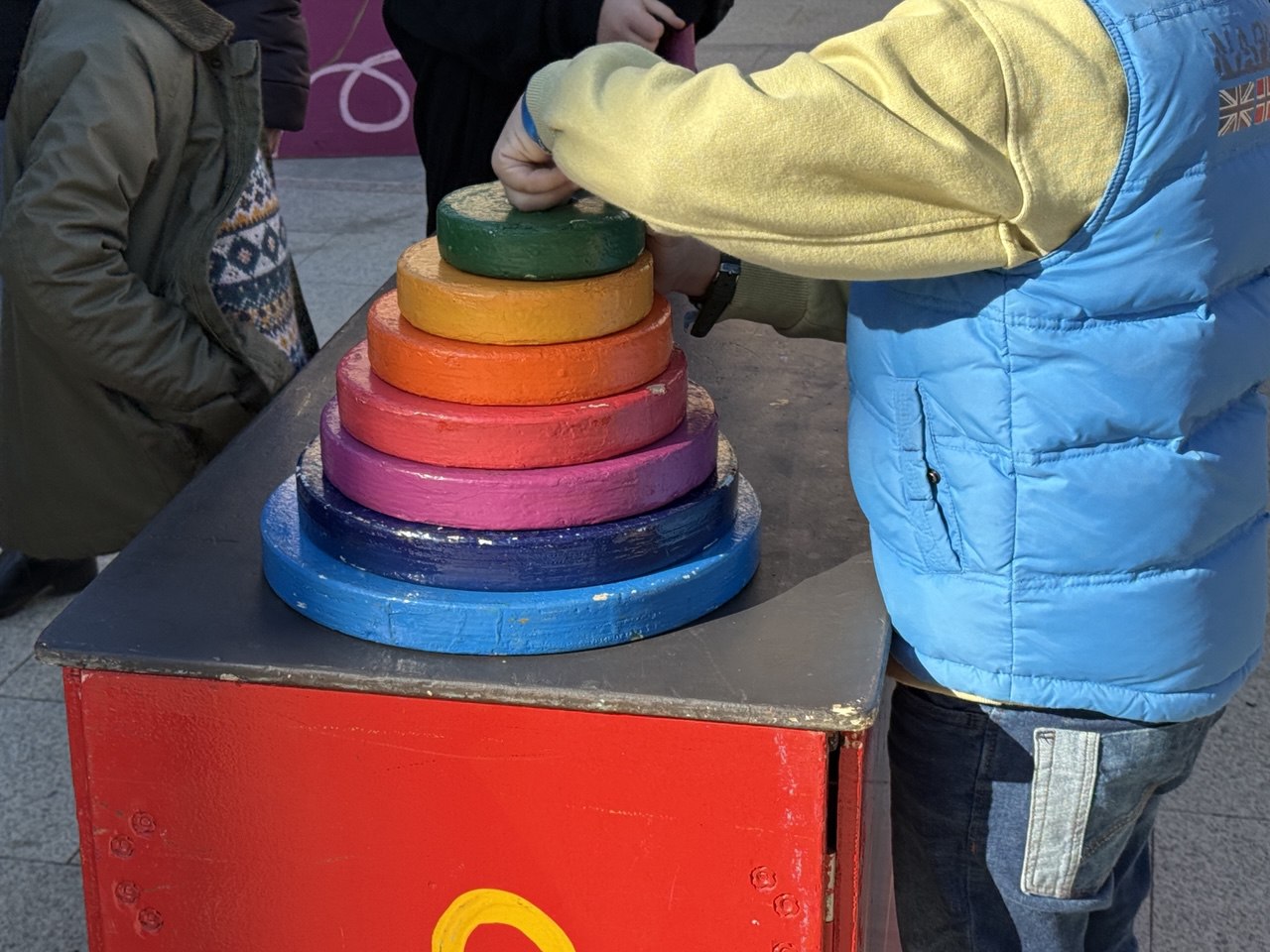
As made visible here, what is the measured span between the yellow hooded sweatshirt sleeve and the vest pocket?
6.8 inches

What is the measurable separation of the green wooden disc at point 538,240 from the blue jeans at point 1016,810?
0.56m

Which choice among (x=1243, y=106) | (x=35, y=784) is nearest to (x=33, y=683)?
(x=35, y=784)

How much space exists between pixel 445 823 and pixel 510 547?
27 centimetres

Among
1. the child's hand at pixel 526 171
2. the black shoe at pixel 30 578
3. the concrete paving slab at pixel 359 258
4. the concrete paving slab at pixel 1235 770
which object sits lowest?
the concrete paving slab at pixel 359 258

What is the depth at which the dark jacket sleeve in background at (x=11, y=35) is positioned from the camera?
225 cm

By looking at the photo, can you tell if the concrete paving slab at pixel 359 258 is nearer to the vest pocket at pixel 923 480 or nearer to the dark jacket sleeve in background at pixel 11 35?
the dark jacket sleeve in background at pixel 11 35

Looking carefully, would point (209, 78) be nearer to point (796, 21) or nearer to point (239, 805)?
point (239, 805)

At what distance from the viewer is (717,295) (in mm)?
1625

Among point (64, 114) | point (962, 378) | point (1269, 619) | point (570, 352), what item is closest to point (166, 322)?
point (64, 114)

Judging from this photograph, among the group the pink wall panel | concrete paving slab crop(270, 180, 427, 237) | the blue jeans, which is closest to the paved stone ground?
the blue jeans

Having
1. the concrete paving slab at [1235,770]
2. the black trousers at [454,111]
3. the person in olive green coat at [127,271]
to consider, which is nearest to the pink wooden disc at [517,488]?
the person in olive green coat at [127,271]

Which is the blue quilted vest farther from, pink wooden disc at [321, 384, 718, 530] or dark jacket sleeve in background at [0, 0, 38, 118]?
dark jacket sleeve in background at [0, 0, 38, 118]

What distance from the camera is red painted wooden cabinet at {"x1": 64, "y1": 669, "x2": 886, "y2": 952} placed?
4.39 ft

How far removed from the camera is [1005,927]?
1.56m
